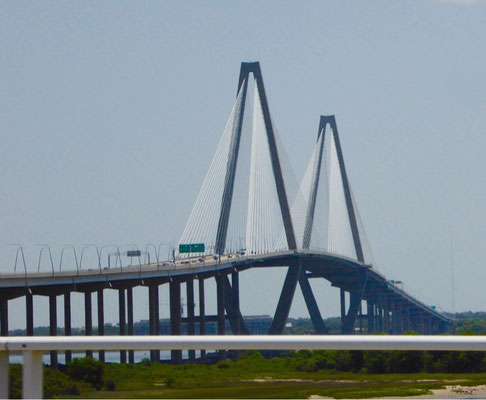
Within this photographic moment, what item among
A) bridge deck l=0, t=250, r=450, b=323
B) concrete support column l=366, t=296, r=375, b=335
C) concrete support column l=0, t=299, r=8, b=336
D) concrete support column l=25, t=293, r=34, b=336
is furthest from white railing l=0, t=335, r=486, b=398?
concrete support column l=366, t=296, r=375, b=335

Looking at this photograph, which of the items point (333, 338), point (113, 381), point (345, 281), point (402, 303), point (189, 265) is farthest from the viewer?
point (402, 303)

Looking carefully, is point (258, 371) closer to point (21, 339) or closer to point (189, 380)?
point (189, 380)

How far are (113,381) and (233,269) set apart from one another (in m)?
83.8

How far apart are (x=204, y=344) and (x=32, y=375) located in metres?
0.67

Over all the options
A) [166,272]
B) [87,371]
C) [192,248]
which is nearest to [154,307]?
[166,272]

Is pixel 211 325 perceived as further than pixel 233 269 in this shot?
Yes

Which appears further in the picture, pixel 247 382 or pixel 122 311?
pixel 122 311

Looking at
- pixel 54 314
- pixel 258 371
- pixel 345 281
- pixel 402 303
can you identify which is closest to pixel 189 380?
pixel 258 371

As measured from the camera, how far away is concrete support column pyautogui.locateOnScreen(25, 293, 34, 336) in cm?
6594

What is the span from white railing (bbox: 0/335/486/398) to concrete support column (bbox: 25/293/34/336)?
62.6 m

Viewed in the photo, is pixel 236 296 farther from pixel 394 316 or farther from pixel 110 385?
pixel 110 385

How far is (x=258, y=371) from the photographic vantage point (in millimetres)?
4688

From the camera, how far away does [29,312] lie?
65.9 m

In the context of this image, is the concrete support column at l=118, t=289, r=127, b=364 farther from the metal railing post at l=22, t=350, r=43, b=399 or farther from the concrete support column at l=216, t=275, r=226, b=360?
the metal railing post at l=22, t=350, r=43, b=399
